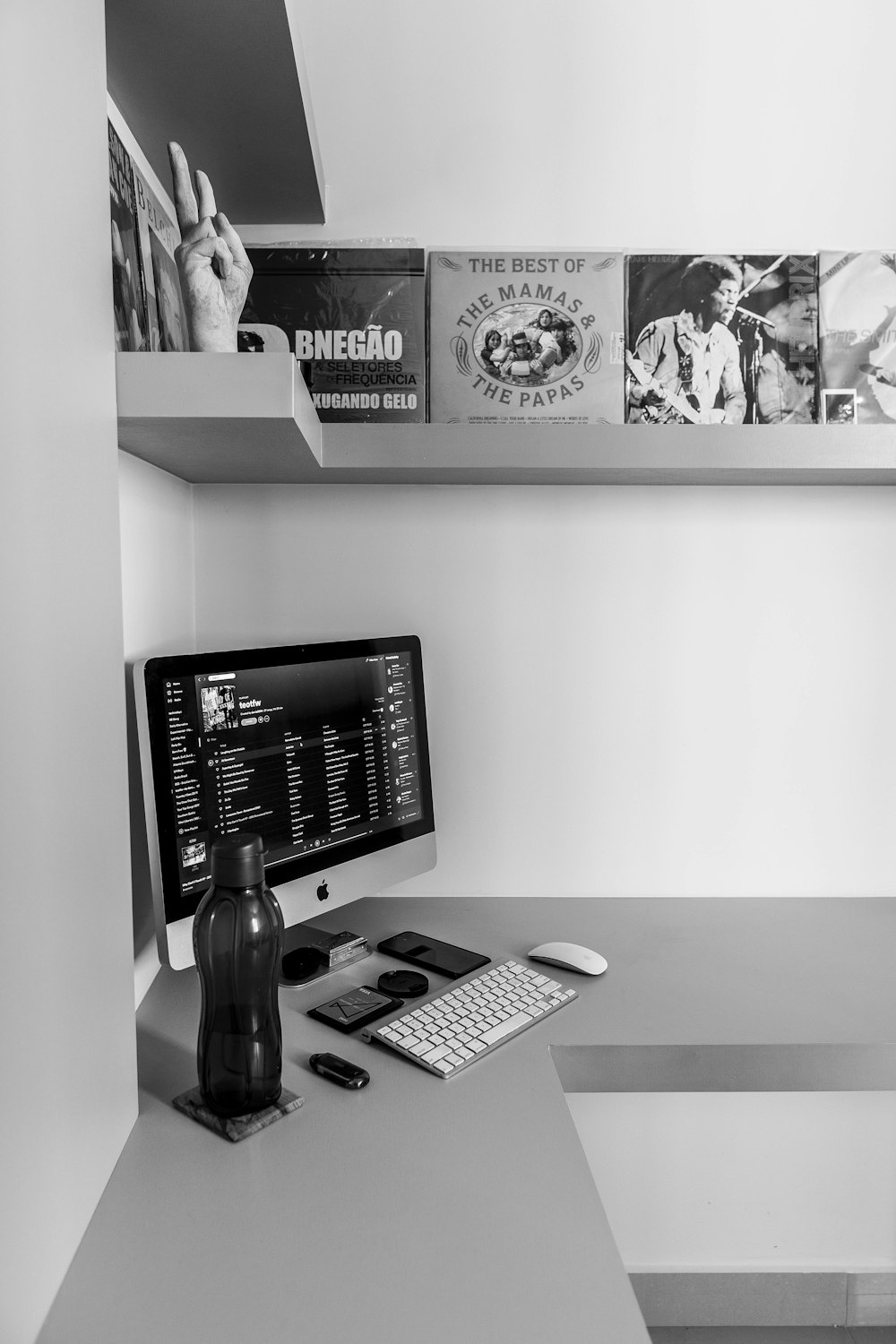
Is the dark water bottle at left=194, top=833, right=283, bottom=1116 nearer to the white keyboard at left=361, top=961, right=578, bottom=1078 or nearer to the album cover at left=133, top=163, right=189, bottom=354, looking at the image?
the white keyboard at left=361, top=961, right=578, bottom=1078

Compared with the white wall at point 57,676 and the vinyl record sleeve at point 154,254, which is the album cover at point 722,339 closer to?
the vinyl record sleeve at point 154,254

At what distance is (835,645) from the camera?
1652 millimetres

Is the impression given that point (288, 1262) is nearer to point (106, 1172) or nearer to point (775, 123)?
point (106, 1172)

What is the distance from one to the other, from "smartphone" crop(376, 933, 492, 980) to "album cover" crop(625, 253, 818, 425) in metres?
0.89

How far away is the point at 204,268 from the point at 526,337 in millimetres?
582

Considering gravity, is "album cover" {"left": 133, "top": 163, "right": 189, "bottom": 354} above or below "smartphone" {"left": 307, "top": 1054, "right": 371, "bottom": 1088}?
above

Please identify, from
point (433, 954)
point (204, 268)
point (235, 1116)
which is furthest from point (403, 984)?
point (204, 268)

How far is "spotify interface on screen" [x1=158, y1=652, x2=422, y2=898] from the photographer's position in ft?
3.63

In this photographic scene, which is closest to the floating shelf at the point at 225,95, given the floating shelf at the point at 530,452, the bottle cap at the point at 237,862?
the floating shelf at the point at 530,452

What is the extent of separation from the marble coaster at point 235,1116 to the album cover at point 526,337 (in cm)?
101

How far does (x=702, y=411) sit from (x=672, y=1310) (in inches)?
66.2

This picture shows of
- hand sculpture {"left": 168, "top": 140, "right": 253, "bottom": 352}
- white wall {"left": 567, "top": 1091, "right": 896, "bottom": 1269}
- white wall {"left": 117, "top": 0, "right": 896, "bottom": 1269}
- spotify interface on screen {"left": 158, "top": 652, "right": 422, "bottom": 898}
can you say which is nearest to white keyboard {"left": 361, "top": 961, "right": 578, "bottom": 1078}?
spotify interface on screen {"left": 158, "top": 652, "right": 422, "bottom": 898}

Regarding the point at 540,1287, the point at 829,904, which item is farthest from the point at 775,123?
the point at 540,1287

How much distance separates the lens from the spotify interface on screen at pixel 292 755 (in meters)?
1.11
